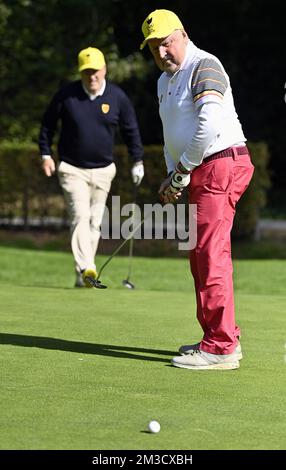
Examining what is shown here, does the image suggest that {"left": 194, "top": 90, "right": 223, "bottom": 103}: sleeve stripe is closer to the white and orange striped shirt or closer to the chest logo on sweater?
the white and orange striped shirt

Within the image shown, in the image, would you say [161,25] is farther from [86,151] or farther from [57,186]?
[57,186]

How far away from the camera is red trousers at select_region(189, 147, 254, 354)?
674cm

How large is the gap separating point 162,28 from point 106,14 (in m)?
23.1

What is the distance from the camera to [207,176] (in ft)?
22.2

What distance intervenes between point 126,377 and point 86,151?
5.37 metres

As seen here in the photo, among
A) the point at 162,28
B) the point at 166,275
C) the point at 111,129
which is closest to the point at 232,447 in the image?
the point at 162,28

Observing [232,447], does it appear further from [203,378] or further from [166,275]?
[166,275]

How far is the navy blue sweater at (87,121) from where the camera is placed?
37.6 ft

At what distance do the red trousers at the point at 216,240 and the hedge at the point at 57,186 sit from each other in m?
12.9

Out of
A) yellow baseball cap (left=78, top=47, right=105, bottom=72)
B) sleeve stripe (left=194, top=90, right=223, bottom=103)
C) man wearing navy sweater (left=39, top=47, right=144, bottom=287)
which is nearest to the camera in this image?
sleeve stripe (left=194, top=90, right=223, bottom=103)

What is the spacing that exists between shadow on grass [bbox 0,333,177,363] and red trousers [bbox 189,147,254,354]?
43 centimetres

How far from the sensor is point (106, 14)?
29.3 m

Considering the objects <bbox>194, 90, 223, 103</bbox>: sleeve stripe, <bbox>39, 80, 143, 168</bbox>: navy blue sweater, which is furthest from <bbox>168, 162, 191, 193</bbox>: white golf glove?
<bbox>39, 80, 143, 168</bbox>: navy blue sweater

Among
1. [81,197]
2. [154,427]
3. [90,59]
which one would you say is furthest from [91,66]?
[154,427]
